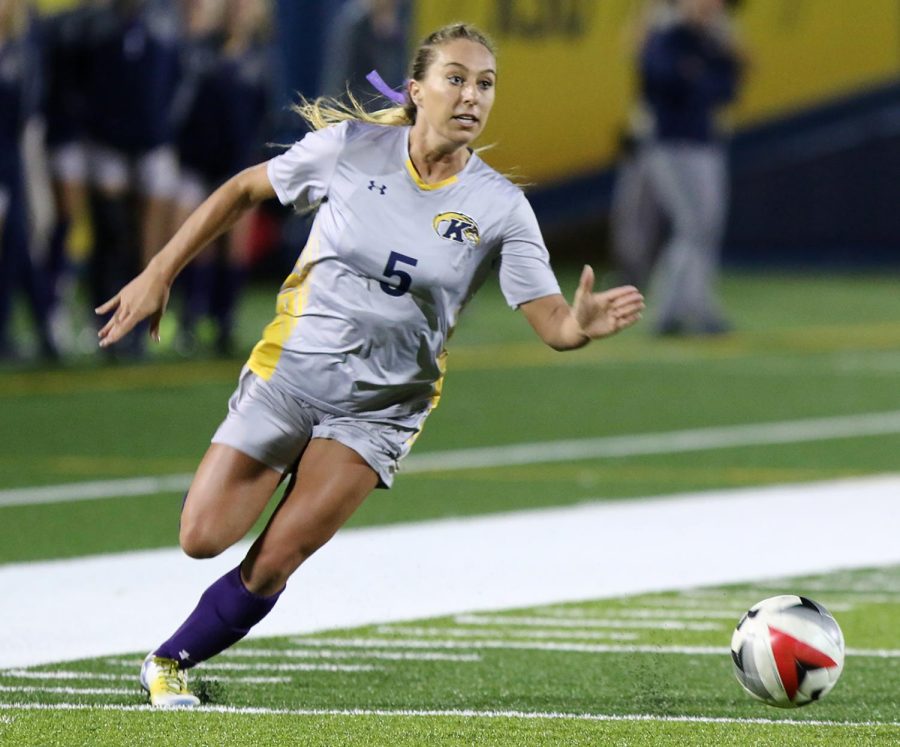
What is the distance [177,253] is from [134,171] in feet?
33.9

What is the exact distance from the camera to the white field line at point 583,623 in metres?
7.47

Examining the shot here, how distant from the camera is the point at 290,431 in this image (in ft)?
20.6

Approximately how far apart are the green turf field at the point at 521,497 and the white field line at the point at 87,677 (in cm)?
2

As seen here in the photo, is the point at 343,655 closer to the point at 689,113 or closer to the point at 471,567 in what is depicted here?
the point at 471,567

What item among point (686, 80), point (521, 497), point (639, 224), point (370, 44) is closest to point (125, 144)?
point (370, 44)

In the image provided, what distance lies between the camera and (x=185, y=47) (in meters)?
18.3

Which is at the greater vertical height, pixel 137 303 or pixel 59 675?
pixel 137 303

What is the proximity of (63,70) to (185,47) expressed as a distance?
6.28 feet

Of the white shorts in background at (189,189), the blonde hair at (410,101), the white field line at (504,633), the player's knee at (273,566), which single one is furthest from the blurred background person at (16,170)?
the player's knee at (273,566)

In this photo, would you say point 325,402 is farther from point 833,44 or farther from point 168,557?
point 833,44

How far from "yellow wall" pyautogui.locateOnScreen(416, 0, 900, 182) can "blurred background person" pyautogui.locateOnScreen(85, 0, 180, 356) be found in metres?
8.52

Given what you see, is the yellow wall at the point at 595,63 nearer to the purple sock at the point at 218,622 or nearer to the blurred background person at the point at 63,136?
the blurred background person at the point at 63,136

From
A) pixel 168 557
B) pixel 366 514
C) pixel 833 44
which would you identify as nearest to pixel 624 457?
pixel 366 514

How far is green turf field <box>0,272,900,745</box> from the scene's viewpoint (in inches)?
229
